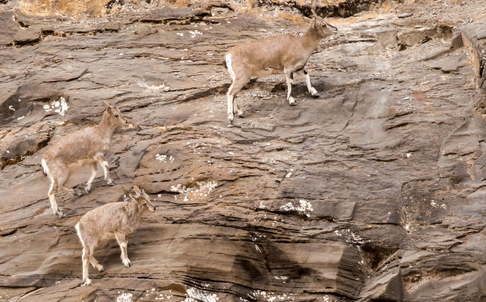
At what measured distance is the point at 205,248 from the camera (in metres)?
9.71

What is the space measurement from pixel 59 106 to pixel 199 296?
7325 mm

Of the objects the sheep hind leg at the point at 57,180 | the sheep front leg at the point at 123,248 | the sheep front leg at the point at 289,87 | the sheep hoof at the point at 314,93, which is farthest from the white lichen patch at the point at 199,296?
the sheep hoof at the point at 314,93

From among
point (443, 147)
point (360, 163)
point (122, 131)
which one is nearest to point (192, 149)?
point (122, 131)

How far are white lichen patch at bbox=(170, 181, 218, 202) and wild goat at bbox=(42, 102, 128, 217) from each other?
59.7 inches

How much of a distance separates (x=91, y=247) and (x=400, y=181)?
559cm

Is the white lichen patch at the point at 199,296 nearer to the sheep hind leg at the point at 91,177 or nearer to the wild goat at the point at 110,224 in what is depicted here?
the wild goat at the point at 110,224

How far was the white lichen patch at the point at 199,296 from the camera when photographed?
9.01 metres

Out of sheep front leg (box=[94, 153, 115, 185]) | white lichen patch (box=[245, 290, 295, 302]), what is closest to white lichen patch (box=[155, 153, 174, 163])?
sheep front leg (box=[94, 153, 115, 185])

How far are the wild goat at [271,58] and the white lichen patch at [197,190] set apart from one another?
2.28 metres

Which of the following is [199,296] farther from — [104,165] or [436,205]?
[436,205]

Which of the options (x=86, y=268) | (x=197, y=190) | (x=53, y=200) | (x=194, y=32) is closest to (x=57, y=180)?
(x=53, y=200)

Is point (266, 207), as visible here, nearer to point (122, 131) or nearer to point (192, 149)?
point (192, 149)

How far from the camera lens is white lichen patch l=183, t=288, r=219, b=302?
9.01 m

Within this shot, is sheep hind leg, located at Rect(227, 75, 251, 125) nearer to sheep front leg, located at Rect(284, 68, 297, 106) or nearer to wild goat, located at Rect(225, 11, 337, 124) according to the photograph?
wild goat, located at Rect(225, 11, 337, 124)
